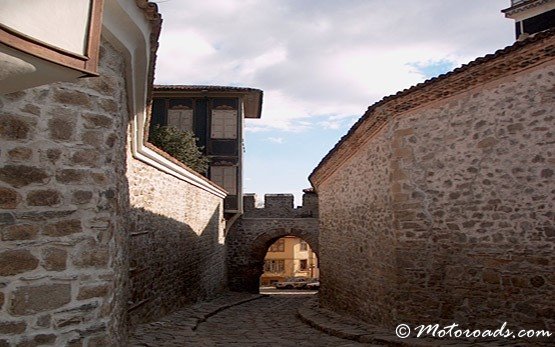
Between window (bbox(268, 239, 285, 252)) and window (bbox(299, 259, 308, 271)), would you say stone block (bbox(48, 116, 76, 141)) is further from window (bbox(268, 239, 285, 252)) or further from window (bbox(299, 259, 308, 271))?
window (bbox(299, 259, 308, 271))

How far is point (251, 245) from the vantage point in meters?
19.8

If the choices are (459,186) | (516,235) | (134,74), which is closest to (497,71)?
(459,186)

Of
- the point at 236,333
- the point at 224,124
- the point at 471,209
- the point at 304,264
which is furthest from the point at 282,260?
the point at 471,209

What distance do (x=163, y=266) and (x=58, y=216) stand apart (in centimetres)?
634

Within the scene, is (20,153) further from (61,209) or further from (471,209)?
(471,209)

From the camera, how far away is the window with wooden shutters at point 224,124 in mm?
19609

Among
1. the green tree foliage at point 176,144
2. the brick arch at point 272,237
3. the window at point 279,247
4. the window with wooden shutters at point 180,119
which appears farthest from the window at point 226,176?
the window at point 279,247

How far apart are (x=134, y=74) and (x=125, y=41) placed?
661 millimetres

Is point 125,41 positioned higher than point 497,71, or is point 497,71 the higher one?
point 497,71

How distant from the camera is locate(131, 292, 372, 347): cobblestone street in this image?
Result: 7.07 metres

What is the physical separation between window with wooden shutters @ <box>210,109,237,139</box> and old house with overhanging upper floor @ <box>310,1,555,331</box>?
1171 centimetres

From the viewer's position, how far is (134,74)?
15.2 ft

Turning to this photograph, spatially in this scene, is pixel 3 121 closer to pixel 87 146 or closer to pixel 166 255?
pixel 87 146

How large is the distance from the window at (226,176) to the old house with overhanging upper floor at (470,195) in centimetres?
1158
